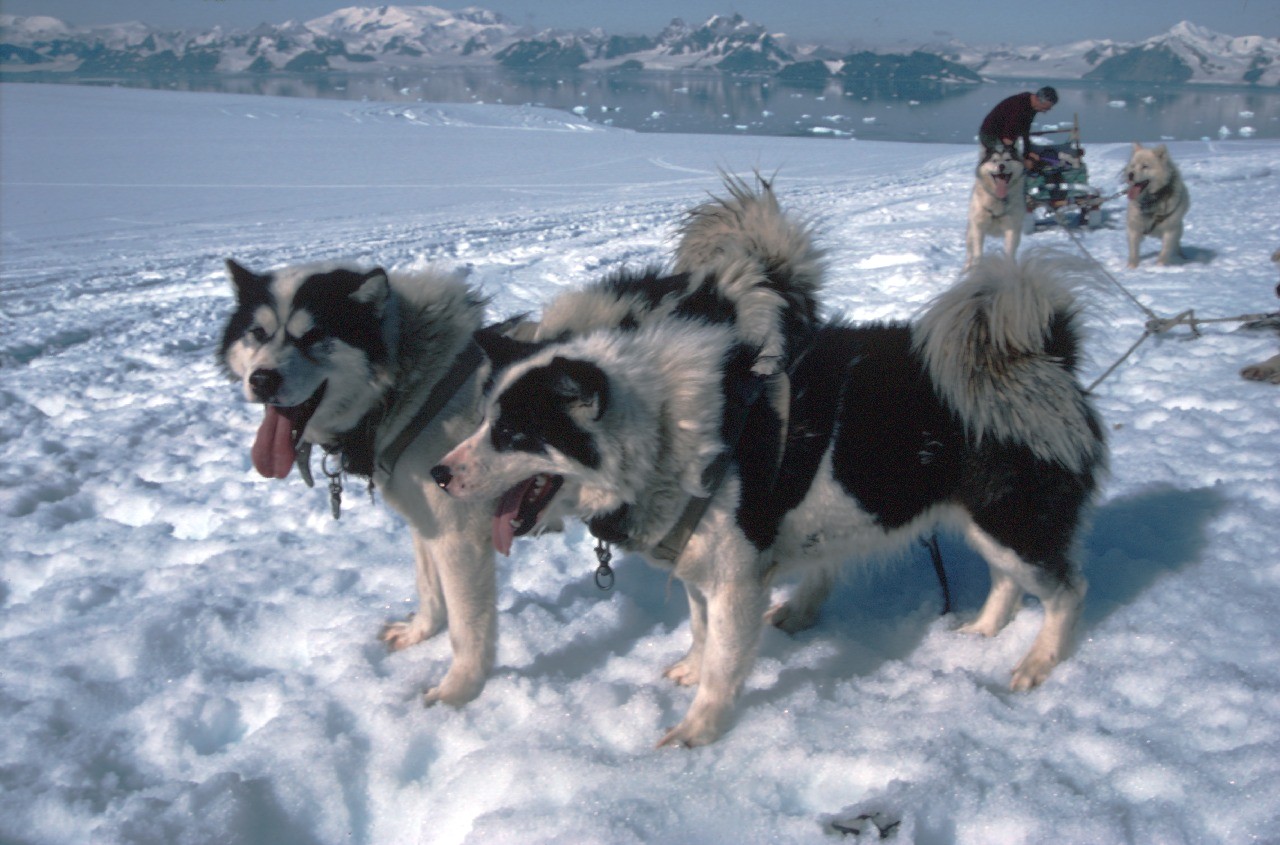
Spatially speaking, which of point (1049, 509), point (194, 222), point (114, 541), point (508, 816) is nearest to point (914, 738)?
point (1049, 509)

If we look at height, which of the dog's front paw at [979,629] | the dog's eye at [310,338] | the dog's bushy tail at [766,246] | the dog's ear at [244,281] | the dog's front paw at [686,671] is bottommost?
the dog's front paw at [686,671]

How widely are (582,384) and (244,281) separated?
1.29 m

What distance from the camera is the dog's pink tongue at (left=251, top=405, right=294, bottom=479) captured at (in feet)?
8.25

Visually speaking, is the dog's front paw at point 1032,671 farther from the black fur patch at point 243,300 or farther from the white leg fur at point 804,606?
the black fur patch at point 243,300

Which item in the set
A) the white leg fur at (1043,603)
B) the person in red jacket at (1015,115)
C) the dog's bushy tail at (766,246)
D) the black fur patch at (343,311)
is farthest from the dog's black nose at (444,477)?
the person in red jacket at (1015,115)

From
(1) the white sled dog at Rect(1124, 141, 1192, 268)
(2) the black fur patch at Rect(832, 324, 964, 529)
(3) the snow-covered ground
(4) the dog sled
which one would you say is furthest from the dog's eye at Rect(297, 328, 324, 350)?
(4) the dog sled

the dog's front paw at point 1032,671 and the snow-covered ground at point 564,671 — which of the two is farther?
the dog's front paw at point 1032,671

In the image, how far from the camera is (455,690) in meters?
2.72

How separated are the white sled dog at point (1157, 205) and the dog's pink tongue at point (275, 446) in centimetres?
891

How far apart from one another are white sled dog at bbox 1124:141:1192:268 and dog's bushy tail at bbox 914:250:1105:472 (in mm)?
7310

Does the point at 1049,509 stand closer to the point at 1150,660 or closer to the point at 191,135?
the point at 1150,660

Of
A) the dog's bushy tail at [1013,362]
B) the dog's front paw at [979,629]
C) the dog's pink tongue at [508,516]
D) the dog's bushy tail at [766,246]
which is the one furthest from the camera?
the dog's bushy tail at [766,246]

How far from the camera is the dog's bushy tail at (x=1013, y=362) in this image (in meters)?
2.39

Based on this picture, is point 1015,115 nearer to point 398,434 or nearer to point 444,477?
point 398,434
